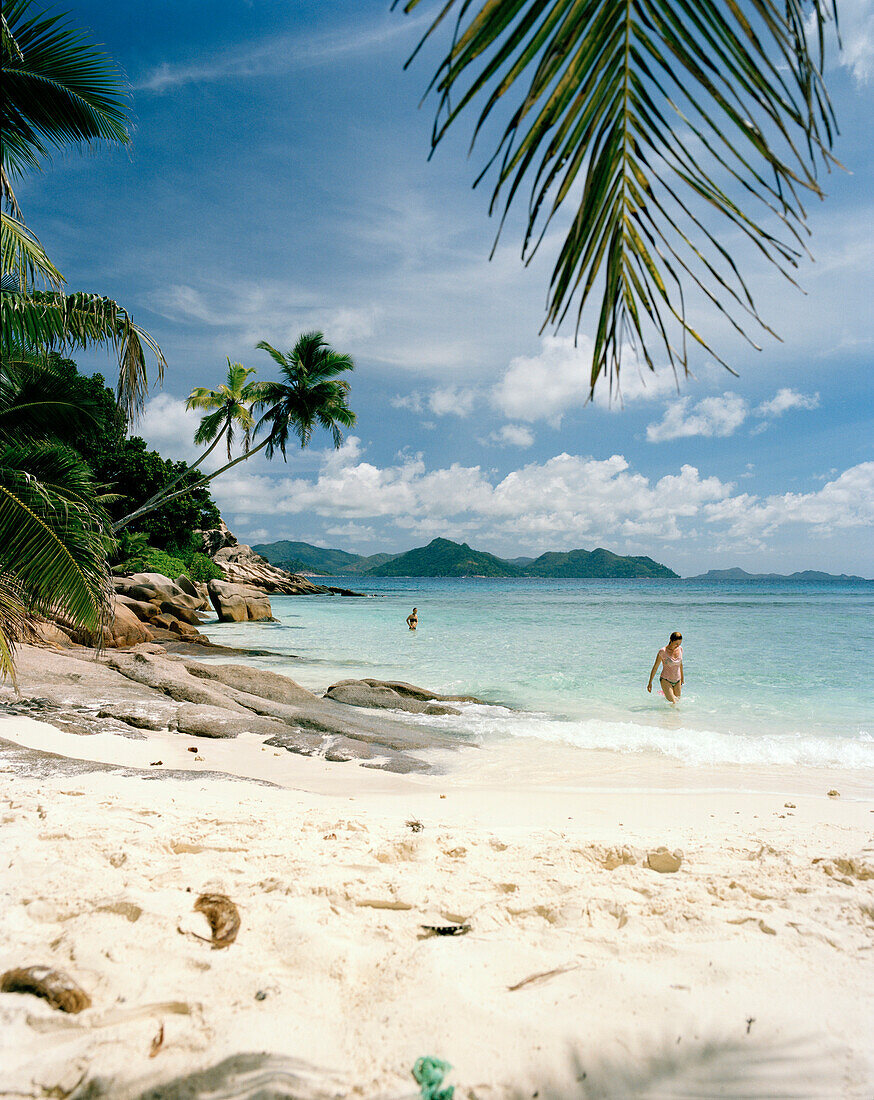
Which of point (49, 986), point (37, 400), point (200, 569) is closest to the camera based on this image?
point (49, 986)

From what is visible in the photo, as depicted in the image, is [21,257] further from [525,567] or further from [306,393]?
[525,567]

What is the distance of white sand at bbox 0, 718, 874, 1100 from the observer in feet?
5.28

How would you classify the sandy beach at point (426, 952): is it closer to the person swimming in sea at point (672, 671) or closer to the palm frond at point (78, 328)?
the palm frond at point (78, 328)

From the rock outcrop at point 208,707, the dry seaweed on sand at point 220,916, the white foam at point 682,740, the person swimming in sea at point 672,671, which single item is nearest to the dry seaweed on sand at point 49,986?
the dry seaweed on sand at point 220,916

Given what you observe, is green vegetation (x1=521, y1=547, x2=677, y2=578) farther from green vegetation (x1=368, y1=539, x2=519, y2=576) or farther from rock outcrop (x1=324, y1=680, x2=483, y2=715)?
rock outcrop (x1=324, y1=680, x2=483, y2=715)

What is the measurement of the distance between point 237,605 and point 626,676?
69.2 feet

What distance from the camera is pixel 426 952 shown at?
7.15 ft

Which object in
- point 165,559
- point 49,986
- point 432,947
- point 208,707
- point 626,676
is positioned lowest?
point 626,676

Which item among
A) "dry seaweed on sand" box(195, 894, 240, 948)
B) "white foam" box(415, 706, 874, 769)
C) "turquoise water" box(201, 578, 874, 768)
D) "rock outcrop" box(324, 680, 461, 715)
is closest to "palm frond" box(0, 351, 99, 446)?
"dry seaweed on sand" box(195, 894, 240, 948)

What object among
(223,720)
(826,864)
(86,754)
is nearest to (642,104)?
(826,864)

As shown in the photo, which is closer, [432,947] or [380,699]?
[432,947]

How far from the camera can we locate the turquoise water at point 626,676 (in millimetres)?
8359

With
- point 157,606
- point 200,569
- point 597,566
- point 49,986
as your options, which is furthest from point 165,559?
point 597,566

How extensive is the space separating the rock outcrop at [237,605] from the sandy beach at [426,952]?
25697 millimetres
